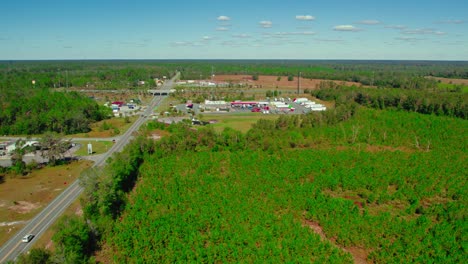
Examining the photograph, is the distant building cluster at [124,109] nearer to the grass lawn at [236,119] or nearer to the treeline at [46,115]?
the treeline at [46,115]

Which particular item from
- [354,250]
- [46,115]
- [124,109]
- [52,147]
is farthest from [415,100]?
[46,115]

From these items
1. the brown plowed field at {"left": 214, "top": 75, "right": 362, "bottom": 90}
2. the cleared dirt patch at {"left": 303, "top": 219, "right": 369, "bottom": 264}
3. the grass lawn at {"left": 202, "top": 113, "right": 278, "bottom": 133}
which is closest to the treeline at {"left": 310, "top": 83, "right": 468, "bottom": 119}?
the grass lawn at {"left": 202, "top": 113, "right": 278, "bottom": 133}

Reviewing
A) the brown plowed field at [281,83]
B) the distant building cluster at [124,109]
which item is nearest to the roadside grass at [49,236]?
the distant building cluster at [124,109]

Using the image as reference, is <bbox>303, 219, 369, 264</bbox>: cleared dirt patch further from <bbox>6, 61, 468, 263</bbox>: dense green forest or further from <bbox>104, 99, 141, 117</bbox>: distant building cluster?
<bbox>104, 99, 141, 117</bbox>: distant building cluster

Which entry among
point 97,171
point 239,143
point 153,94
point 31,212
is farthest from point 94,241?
point 153,94

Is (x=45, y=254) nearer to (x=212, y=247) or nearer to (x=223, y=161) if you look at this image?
(x=212, y=247)
